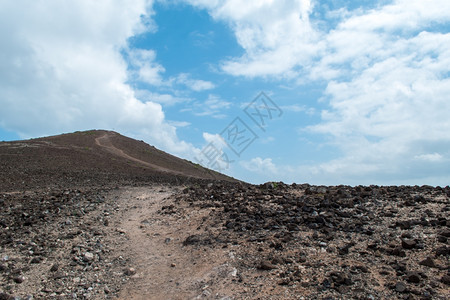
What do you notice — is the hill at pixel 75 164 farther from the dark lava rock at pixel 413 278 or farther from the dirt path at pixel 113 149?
the dark lava rock at pixel 413 278

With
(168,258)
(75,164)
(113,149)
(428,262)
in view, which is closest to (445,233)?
(428,262)

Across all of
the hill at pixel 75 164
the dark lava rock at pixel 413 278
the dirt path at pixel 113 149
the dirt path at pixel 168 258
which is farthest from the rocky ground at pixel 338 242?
the dirt path at pixel 113 149

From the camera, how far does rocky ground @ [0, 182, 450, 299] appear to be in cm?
514

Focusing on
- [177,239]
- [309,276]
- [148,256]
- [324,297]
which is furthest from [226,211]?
[324,297]

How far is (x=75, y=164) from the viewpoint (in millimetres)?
22625

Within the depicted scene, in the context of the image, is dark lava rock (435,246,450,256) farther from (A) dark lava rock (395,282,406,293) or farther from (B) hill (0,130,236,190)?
(B) hill (0,130,236,190)

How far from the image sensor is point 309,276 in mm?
5273

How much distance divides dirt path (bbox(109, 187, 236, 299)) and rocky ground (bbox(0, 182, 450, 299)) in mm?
28

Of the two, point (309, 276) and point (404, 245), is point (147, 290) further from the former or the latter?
point (404, 245)

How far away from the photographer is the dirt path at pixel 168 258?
5.84 meters

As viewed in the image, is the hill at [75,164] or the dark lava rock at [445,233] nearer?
the dark lava rock at [445,233]

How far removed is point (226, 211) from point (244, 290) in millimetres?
3788

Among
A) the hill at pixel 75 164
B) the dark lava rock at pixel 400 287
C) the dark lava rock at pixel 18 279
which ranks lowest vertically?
the dark lava rock at pixel 18 279

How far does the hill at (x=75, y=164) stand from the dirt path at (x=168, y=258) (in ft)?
27.5
